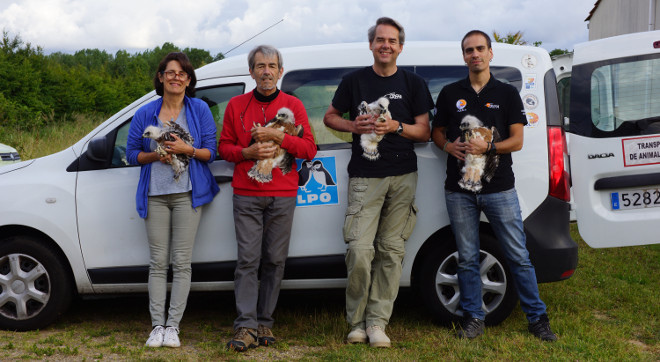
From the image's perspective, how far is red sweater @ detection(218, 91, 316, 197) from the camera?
3.62 metres

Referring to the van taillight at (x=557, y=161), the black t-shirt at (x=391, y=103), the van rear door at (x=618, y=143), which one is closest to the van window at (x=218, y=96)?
the black t-shirt at (x=391, y=103)

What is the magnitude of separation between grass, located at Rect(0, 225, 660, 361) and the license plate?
0.82 meters

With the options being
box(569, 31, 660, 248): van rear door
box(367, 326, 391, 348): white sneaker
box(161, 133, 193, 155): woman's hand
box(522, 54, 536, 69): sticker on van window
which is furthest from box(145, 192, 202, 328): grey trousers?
box(569, 31, 660, 248): van rear door

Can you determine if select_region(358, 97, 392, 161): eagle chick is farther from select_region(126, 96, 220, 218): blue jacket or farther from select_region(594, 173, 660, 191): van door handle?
select_region(594, 173, 660, 191): van door handle

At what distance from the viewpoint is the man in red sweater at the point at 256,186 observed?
358 centimetres

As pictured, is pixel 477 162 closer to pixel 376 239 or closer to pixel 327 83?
pixel 376 239

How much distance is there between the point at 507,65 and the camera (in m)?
3.85

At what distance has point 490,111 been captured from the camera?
11.7 feet

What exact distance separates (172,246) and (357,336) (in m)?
1.30

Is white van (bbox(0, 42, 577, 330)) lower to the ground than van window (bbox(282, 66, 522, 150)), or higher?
lower

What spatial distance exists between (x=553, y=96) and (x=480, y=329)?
5.13 feet

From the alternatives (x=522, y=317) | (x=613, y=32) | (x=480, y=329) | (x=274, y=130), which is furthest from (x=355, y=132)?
(x=613, y=32)

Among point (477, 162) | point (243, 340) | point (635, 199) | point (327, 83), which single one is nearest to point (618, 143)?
point (635, 199)

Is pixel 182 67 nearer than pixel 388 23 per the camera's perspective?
No
